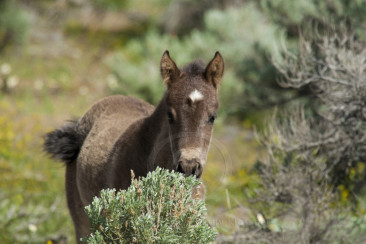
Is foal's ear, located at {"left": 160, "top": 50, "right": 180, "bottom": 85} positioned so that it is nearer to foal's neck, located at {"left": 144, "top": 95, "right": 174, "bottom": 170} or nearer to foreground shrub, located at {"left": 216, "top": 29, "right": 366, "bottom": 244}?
foal's neck, located at {"left": 144, "top": 95, "right": 174, "bottom": 170}

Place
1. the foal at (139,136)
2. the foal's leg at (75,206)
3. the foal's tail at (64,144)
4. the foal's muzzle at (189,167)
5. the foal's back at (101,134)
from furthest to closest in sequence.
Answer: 1. the foal's tail at (64,144)
2. the foal's leg at (75,206)
3. the foal's back at (101,134)
4. the foal at (139,136)
5. the foal's muzzle at (189,167)

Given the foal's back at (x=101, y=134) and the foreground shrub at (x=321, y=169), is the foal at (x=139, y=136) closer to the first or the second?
the foal's back at (x=101, y=134)

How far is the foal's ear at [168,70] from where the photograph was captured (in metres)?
4.33

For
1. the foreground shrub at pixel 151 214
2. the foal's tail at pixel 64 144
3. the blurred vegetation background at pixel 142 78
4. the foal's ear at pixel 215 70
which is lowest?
the foreground shrub at pixel 151 214

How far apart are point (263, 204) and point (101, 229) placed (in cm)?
334

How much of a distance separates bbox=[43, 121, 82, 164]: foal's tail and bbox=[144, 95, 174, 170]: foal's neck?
137 cm

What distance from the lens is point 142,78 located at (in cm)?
1104

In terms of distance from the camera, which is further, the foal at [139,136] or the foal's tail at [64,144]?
the foal's tail at [64,144]

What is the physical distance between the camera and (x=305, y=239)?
18.3 feet

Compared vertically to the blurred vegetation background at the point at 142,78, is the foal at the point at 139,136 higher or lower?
lower

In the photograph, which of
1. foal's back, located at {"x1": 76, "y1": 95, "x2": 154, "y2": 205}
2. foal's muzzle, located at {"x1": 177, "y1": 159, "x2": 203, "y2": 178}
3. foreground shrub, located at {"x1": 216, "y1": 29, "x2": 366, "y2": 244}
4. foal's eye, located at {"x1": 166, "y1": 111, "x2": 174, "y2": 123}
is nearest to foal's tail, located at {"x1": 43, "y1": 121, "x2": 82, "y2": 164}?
foal's back, located at {"x1": 76, "y1": 95, "x2": 154, "y2": 205}

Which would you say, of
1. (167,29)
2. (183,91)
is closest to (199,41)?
(167,29)

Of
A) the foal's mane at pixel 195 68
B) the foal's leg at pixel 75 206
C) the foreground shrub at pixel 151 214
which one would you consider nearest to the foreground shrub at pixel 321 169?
the foal's leg at pixel 75 206

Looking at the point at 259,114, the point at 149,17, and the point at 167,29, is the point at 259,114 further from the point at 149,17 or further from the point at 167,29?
the point at 149,17
